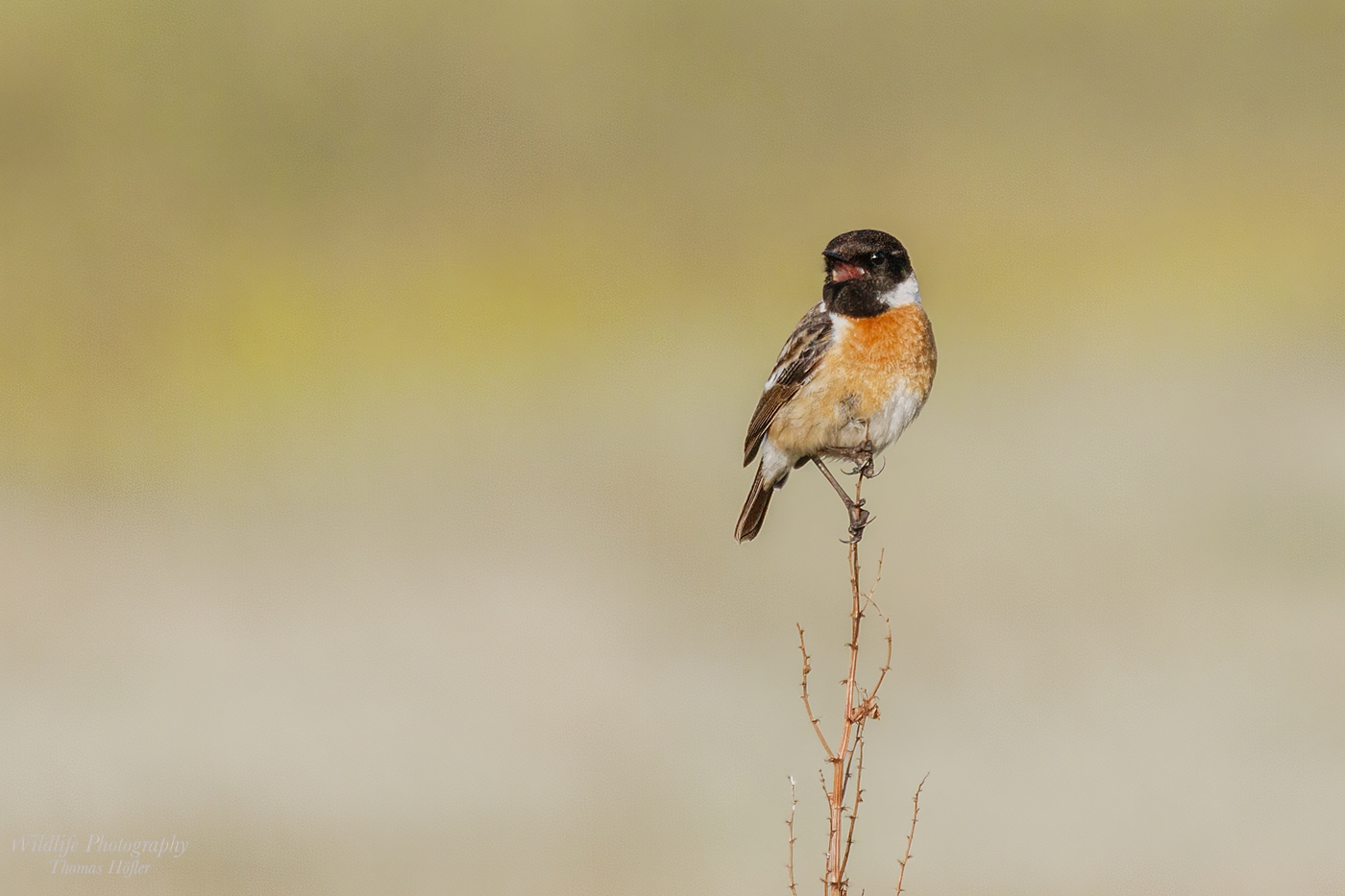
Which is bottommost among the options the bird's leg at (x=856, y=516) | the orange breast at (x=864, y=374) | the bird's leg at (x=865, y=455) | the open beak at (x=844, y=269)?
the bird's leg at (x=856, y=516)

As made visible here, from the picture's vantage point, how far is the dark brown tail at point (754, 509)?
5.82 meters

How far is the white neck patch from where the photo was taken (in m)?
5.35

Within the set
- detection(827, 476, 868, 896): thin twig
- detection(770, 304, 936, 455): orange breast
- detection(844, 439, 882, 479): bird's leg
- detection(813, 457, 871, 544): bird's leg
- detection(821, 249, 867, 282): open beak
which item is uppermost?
detection(821, 249, 867, 282): open beak

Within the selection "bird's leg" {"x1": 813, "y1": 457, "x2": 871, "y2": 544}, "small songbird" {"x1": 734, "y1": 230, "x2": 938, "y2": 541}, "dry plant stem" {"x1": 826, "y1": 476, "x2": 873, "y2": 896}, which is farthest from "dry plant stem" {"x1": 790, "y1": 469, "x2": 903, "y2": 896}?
"small songbird" {"x1": 734, "y1": 230, "x2": 938, "y2": 541}

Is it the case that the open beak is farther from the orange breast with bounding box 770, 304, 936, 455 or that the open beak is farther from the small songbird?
the orange breast with bounding box 770, 304, 936, 455

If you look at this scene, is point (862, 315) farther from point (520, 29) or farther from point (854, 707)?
point (520, 29)

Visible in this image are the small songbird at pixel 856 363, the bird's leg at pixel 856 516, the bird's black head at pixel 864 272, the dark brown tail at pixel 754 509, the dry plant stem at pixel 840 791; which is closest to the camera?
the dry plant stem at pixel 840 791

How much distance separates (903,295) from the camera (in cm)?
539

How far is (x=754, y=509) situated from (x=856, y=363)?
32.2 inches

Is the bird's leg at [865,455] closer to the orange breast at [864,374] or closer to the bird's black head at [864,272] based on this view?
the orange breast at [864,374]

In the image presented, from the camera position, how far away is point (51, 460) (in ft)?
54.6

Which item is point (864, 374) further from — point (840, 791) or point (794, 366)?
point (840, 791)

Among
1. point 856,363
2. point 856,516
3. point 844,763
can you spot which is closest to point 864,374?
point 856,363

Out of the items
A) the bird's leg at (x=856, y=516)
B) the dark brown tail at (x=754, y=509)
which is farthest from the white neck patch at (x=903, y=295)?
the dark brown tail at (x=754, y=509)
